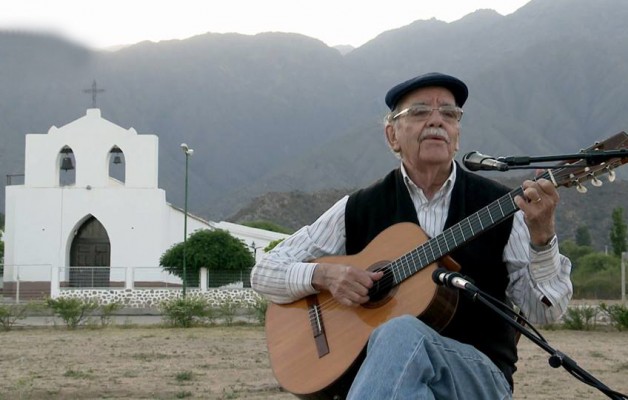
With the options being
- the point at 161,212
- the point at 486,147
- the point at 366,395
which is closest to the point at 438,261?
the point at 366,395

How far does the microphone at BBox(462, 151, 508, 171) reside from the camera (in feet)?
8.96

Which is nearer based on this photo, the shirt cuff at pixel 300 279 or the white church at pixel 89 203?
the shirt cuff at pixel 300 279

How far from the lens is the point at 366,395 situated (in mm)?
2492

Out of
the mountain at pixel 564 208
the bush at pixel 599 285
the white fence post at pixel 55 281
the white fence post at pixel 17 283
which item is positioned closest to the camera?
the white fence post at pixel 55 281

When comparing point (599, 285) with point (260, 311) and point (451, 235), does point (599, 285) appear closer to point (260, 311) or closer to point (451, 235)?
point (260, 311)

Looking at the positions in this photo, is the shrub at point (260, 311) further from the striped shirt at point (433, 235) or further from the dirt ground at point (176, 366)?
the striped shirt at point (433, 235)

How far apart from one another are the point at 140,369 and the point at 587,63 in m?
156

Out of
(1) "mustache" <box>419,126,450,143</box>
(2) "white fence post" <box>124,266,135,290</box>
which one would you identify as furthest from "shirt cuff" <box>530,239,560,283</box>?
(2) "white fence post" <box>124,266,135,290</box>

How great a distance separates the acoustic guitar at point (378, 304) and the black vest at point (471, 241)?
13 centimetres

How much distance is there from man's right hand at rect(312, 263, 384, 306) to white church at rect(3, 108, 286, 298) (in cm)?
3182

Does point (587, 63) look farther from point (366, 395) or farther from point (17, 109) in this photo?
point (366, 395)

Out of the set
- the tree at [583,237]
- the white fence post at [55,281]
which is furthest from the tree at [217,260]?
the tree at [583,237]

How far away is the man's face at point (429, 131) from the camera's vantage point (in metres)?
3.53

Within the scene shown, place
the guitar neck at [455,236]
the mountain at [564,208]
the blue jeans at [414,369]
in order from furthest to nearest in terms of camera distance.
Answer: the mountain at [564,208] < the guitar neck at [455,236] < the blue jeans at [414,369]
